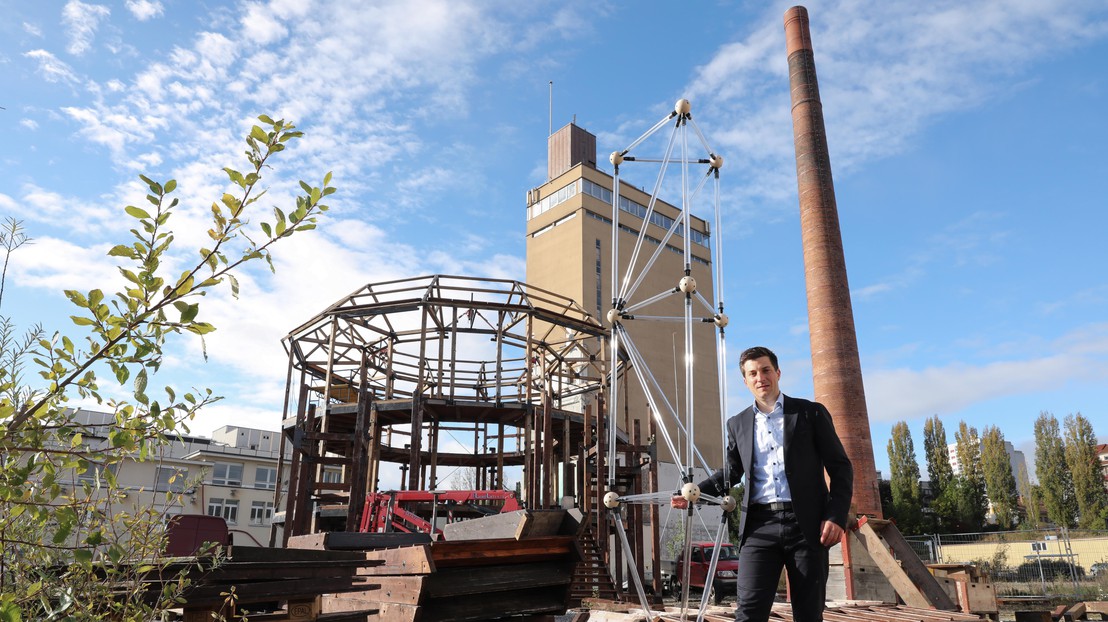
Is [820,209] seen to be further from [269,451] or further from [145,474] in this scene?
[269,451]

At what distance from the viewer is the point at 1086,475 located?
150ft

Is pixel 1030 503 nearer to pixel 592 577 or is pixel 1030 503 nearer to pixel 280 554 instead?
pixel 592 577

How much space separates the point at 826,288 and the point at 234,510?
116 feet

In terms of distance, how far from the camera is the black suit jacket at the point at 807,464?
3.92 m

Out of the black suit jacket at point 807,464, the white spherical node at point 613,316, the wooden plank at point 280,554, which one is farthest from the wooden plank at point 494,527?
the black suit jacket at point 807,464

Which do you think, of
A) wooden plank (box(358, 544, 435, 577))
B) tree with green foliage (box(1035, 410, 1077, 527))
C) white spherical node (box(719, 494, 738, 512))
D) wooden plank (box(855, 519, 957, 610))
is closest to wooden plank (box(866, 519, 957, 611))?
wooden plank (box(855, 519, 957, 610))

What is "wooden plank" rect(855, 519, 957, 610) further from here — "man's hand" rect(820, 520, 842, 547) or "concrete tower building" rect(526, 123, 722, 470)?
"concrete tower building" rect(526, 123, 722, 470)

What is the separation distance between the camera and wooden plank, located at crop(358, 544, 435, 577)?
5703mm

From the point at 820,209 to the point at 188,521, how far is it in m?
19.3

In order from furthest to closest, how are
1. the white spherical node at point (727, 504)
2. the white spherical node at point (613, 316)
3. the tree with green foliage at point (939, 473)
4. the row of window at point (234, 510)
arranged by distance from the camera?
the tree with green foliage at point (939, 473)
the row of window at point (234, 510)
the white spherical node at point (613, 316)
the white spherical node at point (727, 504)

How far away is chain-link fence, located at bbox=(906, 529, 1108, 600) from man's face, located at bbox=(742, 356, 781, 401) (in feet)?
72.3

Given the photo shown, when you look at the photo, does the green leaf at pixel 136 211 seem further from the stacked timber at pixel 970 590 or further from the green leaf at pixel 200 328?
the stacked timber at pixel 970 590

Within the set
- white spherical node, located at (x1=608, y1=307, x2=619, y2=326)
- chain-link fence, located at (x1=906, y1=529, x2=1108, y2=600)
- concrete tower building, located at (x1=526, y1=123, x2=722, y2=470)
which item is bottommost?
chain-link fence, located at (x1=906, y1=529, x2=1108, y2=600)

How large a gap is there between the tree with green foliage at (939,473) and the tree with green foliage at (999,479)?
2702 millimetres
